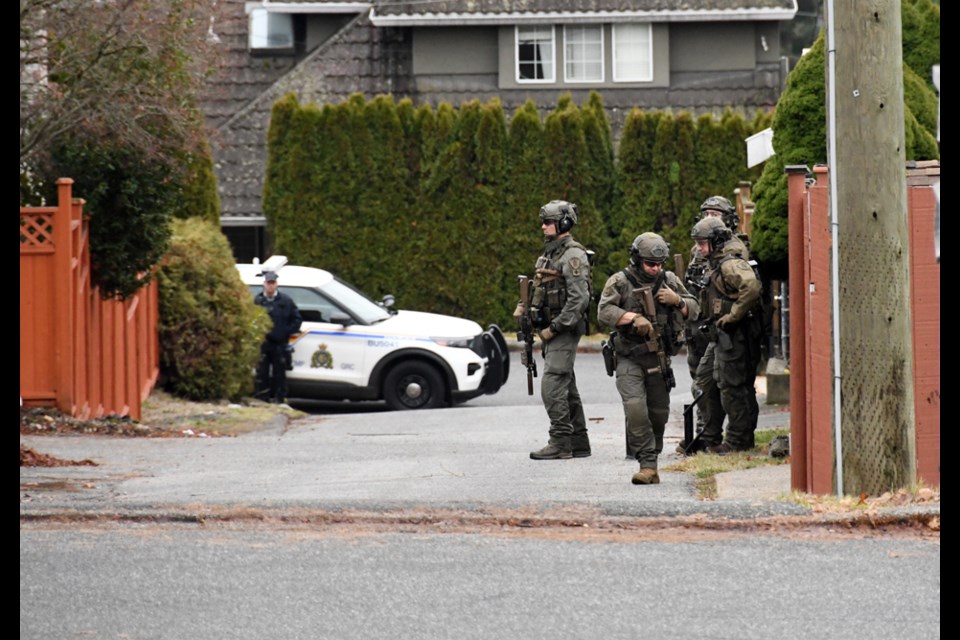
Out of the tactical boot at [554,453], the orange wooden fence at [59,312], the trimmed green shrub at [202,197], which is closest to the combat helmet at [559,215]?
the tactical boot at [554,453]

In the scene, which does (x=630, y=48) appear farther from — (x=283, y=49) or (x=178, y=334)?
(x=178, y=334)

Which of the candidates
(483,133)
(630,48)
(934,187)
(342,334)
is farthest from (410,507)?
(630,48)

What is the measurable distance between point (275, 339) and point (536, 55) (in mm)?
12940

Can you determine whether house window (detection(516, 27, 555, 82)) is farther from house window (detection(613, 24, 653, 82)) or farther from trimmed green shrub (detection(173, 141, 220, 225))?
trimmed green shrub (detection(173, 141, 220, 225))

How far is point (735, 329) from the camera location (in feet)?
42.8

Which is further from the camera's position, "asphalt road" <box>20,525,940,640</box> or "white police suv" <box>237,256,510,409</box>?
"white police suv" <box>237,256,510,409</box>

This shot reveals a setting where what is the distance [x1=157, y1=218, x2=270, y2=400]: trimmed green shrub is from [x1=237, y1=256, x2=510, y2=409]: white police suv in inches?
29.9

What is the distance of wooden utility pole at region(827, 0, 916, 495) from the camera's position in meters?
9.45

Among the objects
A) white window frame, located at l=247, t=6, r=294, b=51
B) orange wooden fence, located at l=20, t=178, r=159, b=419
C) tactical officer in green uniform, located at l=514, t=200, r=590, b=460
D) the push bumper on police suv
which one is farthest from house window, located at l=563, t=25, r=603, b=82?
tactical officer in green uniform, located at l=514, t=200, r=590, b=460

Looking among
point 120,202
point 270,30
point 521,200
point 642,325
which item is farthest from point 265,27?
point 642,325

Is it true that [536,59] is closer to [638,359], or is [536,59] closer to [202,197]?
[202,197]

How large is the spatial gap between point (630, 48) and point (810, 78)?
17.8m

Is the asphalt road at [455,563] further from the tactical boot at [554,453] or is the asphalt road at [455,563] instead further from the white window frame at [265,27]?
the white window frame at [265,27]

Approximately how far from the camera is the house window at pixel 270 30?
34125 mm
